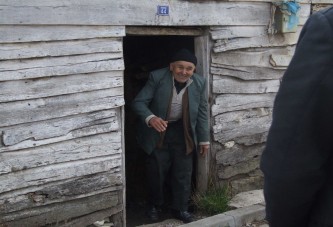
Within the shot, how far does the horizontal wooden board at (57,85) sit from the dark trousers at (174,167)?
3.41ft

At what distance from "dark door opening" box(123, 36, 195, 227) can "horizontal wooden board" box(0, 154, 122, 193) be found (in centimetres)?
214

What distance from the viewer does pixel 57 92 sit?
4.40 meters

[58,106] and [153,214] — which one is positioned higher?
[58,106]

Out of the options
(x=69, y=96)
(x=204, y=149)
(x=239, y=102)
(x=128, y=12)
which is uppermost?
(x=128, y=12)

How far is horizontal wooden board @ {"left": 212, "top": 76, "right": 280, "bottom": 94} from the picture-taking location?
5754 millimetres

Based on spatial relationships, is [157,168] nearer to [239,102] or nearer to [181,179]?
[181,179]

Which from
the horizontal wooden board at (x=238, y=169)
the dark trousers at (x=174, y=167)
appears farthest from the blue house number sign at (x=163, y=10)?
the horizontal wooden board at (x=238, y=169)

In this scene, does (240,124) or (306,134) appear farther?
(240,124)

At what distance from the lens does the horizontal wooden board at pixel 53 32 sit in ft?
13.4

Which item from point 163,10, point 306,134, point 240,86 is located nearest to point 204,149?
point 240,86

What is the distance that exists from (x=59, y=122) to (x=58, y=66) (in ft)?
1.63

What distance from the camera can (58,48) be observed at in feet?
14.3

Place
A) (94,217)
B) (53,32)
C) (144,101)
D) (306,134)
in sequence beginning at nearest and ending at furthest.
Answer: (306,134) < (53,32) < (94,217) < (144,101)

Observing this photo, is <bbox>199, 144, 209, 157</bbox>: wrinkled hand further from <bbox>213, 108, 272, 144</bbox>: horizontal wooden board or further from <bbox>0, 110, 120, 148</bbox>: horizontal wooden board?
<bbox>0, 110, 120, 148</bbox>: horizontal wooden board
